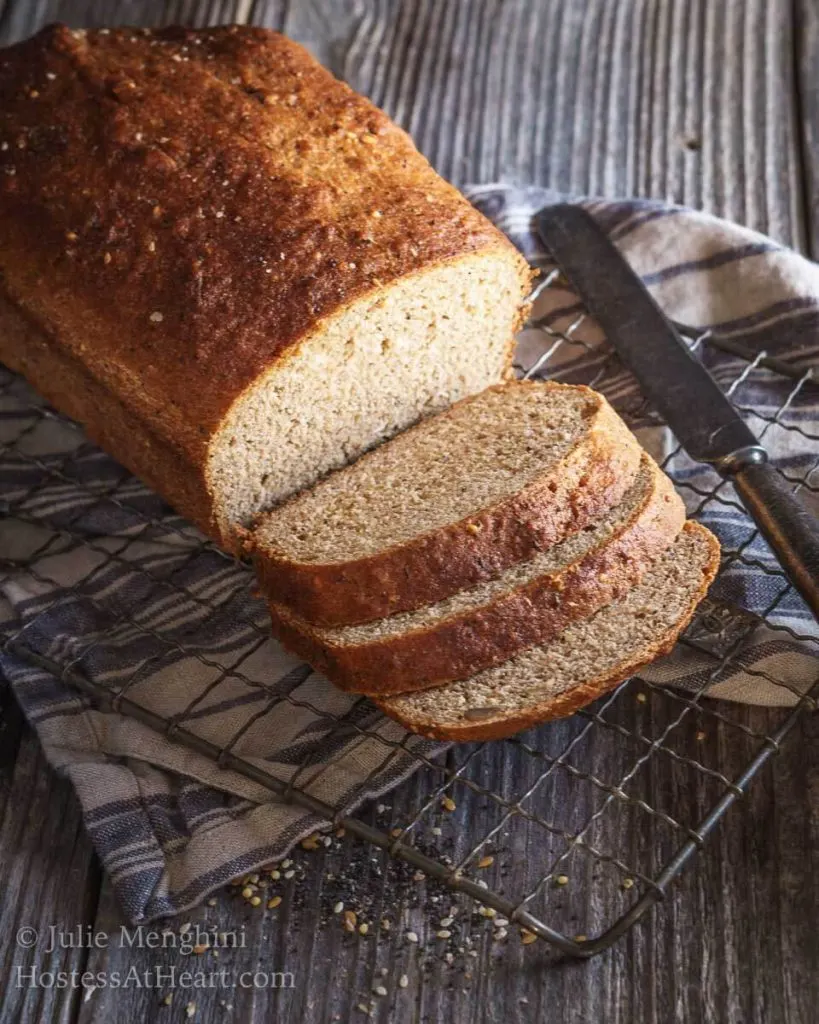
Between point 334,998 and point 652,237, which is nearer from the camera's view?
point 334,998

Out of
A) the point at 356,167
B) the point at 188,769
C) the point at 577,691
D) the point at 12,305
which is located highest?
the point at 356,167

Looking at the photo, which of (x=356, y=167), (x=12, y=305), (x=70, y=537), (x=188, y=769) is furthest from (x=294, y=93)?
(x=188, y=769)

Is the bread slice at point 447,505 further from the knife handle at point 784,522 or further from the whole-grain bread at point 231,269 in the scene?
the knife handle at point 784,522

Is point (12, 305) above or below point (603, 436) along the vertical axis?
above

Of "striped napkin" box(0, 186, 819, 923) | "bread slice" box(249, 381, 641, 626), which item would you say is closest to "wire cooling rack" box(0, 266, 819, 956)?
"striped napkin" box(0, 186, 819, 923)

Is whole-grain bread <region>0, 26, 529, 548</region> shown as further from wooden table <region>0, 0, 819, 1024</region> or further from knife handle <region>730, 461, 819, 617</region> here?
wooden table <region>0, 0, 819, 1024</region>

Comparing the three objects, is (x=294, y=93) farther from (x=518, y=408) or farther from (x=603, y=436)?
(x=603, y=436)

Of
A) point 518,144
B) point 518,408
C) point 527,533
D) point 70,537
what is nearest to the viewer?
point 527,533

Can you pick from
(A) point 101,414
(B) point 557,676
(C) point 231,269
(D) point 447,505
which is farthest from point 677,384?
(A) point 101,414
